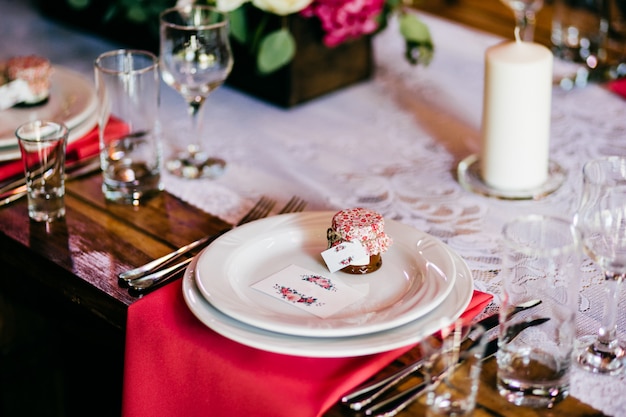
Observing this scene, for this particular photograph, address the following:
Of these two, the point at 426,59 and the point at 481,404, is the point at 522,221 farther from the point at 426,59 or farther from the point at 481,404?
the point at 426,59

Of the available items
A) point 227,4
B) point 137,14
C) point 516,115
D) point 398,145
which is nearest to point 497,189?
point 516,115

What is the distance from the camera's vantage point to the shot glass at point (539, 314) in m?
0.78

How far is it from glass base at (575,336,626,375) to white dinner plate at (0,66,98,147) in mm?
791

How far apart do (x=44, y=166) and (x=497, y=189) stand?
0.60 meters

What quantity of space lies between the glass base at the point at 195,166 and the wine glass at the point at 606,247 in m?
0.60

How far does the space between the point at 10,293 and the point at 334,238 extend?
495mm

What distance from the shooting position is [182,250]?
104 centimetres

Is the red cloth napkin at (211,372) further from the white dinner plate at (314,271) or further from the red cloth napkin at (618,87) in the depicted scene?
the red cloth napkin at (618,87)

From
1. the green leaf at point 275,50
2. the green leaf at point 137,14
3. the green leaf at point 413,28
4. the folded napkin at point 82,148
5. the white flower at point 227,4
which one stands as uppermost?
the white flower at point 227,4

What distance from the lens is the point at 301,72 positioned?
1.48 m

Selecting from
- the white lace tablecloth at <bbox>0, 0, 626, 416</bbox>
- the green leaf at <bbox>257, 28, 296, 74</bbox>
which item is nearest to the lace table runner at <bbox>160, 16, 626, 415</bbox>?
the white lace tablecloth at <bbox>0, 0, 626, 416</bbox>

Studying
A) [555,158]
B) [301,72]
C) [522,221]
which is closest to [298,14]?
[301,72]

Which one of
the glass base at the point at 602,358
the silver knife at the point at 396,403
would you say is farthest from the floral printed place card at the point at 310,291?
the glass base at the point at 602,358

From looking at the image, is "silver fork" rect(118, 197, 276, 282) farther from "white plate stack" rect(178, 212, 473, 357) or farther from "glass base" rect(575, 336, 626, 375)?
"glass base" rect(575, 336, 626, 375)
